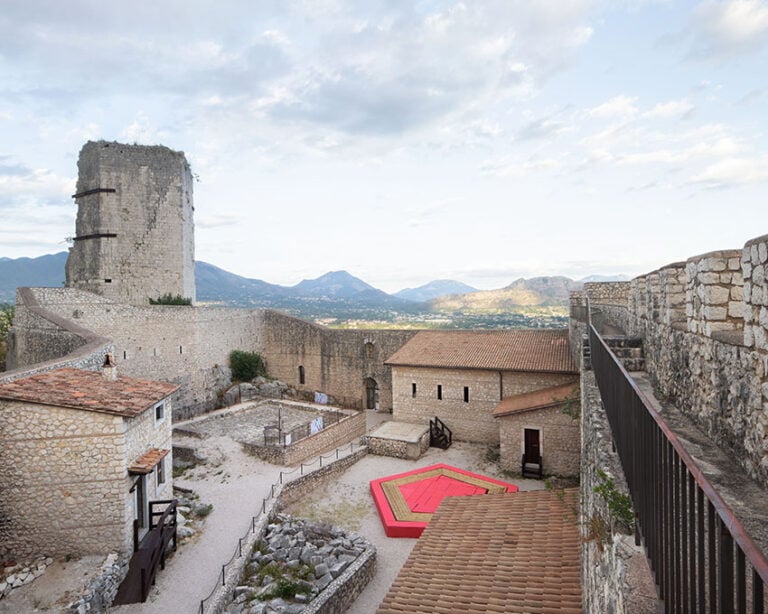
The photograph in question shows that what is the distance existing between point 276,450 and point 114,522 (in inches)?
304

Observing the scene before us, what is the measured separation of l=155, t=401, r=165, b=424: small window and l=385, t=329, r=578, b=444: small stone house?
37.0ft

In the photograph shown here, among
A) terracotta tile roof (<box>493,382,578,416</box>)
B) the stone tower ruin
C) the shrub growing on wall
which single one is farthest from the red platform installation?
the stone tower ruin

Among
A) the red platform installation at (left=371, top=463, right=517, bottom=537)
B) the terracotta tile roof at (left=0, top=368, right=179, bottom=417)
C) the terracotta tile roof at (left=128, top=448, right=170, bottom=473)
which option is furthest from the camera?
the red platform installation at (left=371, top=463, right=517, bottom=537)

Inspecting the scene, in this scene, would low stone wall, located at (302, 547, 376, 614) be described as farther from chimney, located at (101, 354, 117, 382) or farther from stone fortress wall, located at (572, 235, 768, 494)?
stone fortress wall, located at (572, 235, 768, 494)

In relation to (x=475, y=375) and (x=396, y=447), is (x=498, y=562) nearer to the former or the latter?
(x=396, y=447)

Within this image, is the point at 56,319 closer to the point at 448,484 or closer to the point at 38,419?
the point at 38,419

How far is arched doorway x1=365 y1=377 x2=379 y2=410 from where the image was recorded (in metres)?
27.0

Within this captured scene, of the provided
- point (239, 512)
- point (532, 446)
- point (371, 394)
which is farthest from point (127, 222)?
point (532, 446)

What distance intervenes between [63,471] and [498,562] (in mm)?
8682

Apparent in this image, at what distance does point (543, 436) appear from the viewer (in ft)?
52.6

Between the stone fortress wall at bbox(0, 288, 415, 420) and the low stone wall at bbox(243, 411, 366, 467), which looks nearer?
the low stone wall at bbox(243, 411, 366, 467)

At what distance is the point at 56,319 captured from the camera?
18078 millimetres

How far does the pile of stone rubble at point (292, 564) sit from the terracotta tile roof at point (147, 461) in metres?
3.25

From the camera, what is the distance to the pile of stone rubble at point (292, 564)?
9.62m
